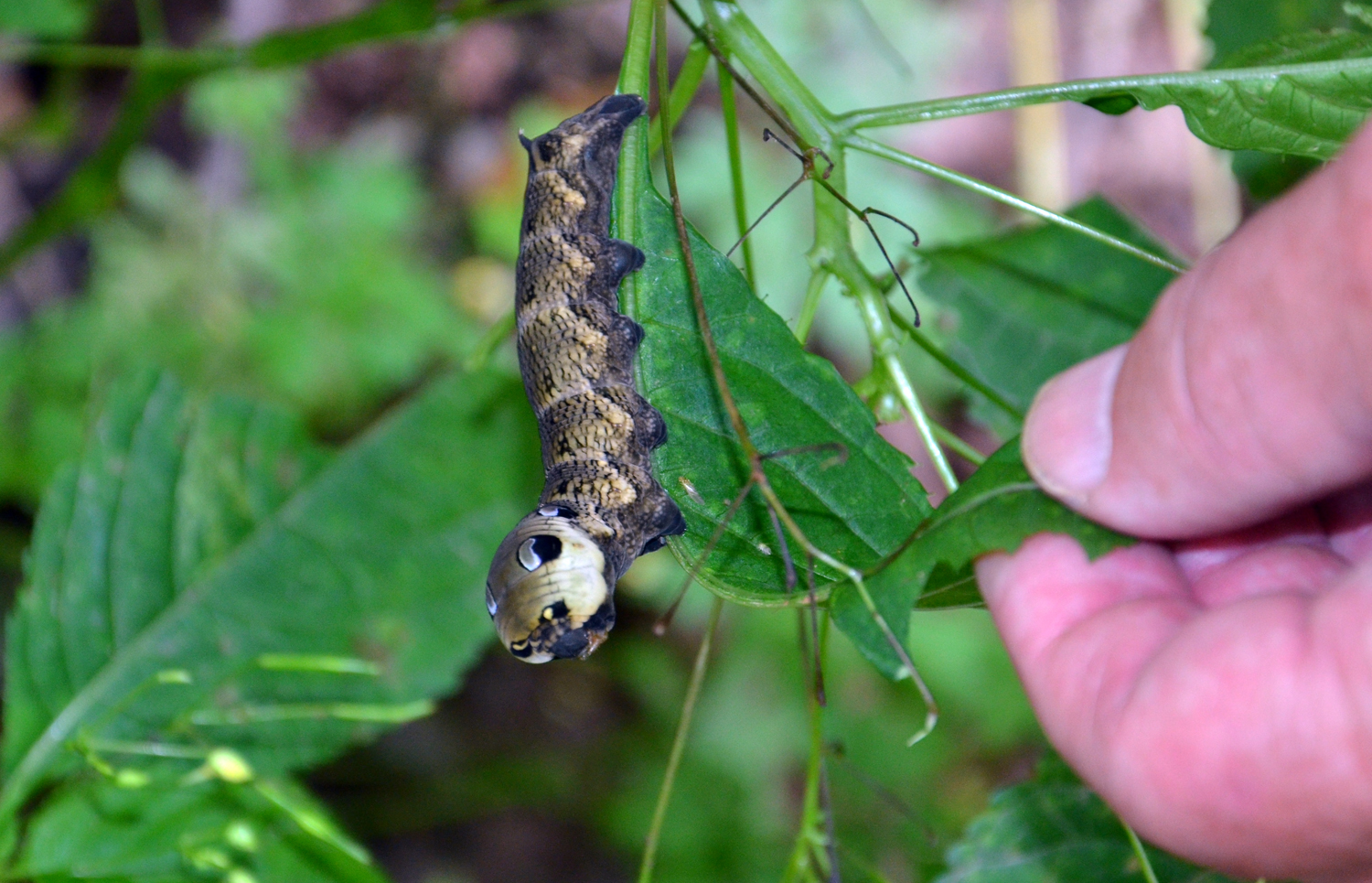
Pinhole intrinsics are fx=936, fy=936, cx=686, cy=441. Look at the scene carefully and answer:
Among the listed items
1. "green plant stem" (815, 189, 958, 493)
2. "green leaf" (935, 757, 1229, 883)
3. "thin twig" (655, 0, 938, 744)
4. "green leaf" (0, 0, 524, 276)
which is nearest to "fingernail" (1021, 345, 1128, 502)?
"green plant stem" (815, 189, 958, 493)

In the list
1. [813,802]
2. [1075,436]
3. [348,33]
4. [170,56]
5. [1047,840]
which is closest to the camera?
[1075,436]

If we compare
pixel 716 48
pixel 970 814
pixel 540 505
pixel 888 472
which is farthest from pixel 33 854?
pixel 970 814

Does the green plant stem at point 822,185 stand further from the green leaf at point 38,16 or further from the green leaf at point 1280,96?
the green leaf at point 38,16

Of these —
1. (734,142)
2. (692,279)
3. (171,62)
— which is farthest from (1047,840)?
(171,62)

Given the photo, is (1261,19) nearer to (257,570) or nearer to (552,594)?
(552,594)

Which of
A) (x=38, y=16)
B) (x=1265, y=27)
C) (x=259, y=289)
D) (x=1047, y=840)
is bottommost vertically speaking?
(x=1047, y=840)

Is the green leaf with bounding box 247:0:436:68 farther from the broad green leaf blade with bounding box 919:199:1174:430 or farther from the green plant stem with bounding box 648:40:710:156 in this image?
the broad green leaf blade with bounding box 919:199:1174:430
